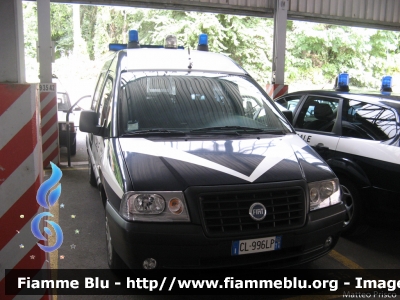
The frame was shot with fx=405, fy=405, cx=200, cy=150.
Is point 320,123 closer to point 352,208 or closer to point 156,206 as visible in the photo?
point 352,208

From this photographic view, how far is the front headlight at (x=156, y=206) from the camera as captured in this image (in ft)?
9.09

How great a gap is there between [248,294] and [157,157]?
129 centimetres

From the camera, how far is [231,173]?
9.67 feet

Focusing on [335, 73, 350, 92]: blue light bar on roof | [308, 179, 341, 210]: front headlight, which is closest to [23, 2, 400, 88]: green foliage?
[335, 73, 350, 92]: blue light bar on roof

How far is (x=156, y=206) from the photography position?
279 centimetres

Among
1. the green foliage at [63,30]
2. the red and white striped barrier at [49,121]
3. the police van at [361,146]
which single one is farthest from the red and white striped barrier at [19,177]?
the green foliage at [63,30]

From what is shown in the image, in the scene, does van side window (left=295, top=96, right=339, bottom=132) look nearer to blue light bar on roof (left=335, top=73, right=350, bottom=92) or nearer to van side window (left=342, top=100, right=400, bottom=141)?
van side window (left=342, top=100, right=400, bottom=141)

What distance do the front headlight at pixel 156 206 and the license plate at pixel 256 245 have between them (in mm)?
400

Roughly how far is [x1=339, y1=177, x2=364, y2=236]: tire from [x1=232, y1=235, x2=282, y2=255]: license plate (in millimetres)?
1569

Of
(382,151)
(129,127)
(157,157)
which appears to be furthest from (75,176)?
(382,151)

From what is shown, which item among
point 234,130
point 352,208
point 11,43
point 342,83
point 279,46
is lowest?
point 352,208

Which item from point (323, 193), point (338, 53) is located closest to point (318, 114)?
point (323, 193)

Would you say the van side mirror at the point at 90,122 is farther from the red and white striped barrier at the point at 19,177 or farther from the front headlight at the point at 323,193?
the front headlight at the point at 323,193

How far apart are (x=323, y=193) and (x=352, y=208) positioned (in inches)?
49.9
